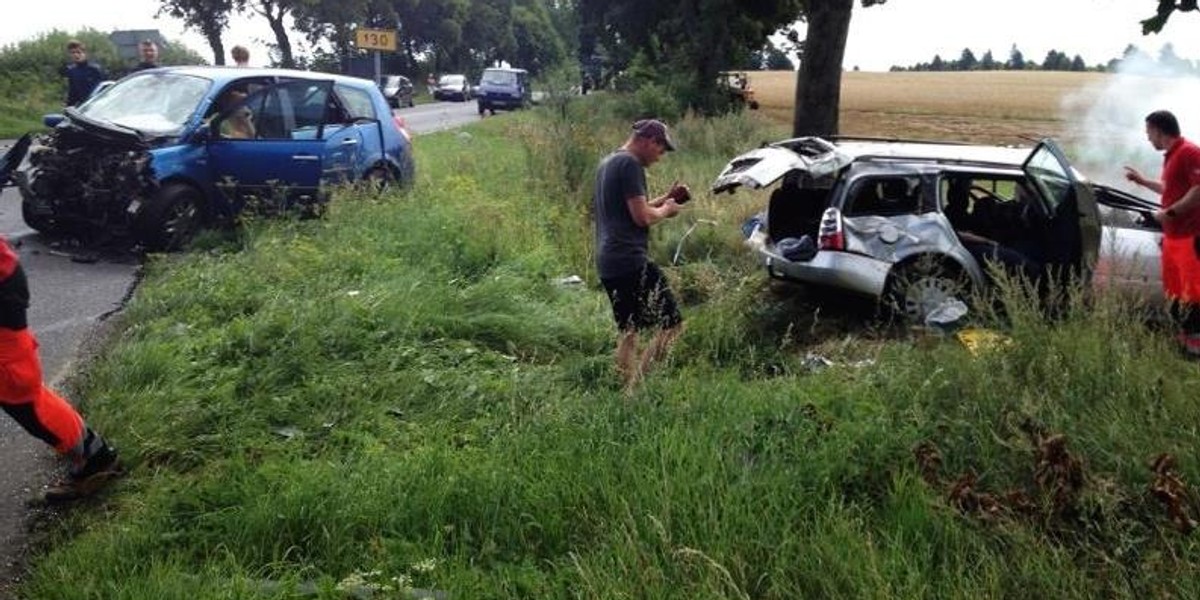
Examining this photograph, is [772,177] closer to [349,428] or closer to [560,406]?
[560,406]

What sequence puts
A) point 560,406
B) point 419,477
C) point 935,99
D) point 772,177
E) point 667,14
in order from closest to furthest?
1. point 419,477
2. point 560,406
3. point 772,177
4. point 667,14
5. point 935,99

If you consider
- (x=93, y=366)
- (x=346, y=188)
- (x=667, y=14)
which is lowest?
(x=93, y=366)

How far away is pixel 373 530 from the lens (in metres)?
3.62

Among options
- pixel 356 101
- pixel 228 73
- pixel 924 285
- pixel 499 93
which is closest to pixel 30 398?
pixel 924 285

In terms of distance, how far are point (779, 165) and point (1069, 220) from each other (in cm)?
205

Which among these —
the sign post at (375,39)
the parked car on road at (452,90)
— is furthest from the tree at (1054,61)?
the sign post at (375,39)

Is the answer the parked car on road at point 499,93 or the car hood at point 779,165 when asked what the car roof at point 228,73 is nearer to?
the car hood at point 779,165

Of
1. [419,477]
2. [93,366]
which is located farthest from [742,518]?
[93,366]

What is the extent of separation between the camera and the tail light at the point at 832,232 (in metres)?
7.15

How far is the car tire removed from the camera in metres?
8.89

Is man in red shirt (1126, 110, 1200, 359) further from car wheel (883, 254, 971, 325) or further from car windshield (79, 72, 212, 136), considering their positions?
car windshield (79, 72, 212, 136)

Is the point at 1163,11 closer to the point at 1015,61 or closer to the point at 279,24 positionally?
the point at 279,24

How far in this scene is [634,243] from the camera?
540cm

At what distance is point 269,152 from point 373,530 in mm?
6733
